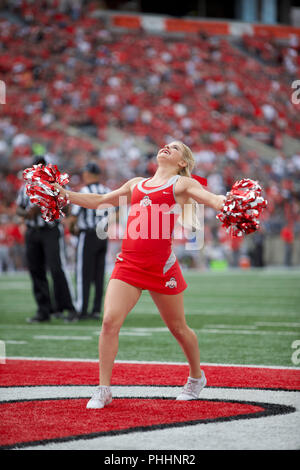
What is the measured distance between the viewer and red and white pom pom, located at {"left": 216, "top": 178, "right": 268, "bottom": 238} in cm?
390

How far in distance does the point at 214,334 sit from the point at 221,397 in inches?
136

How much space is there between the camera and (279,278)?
717 inches

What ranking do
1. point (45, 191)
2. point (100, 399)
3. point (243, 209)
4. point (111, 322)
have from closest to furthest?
point (243, 209), point (100, 399), point (111, 322), point (45, 191)

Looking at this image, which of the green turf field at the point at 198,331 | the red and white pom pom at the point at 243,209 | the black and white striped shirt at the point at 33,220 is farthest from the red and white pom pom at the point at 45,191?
the black and white striped shirt at the point at 33,220

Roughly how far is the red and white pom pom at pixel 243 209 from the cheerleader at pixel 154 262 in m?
0.37

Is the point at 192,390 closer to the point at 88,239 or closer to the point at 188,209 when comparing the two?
the point at 188,209

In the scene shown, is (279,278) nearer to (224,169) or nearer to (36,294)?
(224,169)

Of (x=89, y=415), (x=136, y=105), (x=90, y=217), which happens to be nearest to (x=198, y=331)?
(x=90, y=217)

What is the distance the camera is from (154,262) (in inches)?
174

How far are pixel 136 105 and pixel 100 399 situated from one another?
23.6 meters

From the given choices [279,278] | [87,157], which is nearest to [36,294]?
[279,278]

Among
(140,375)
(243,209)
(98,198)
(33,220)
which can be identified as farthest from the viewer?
(33,220)

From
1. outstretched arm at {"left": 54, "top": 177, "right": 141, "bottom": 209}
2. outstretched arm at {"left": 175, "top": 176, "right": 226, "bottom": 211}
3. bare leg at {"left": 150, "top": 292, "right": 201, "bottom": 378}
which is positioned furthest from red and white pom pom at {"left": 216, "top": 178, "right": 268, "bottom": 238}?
outstretched arm at {"left": 54, "top": 177, "right": 141, "bottom": 209}

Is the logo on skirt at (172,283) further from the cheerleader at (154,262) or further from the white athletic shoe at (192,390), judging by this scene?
the white athletic shoe at (192,390)
